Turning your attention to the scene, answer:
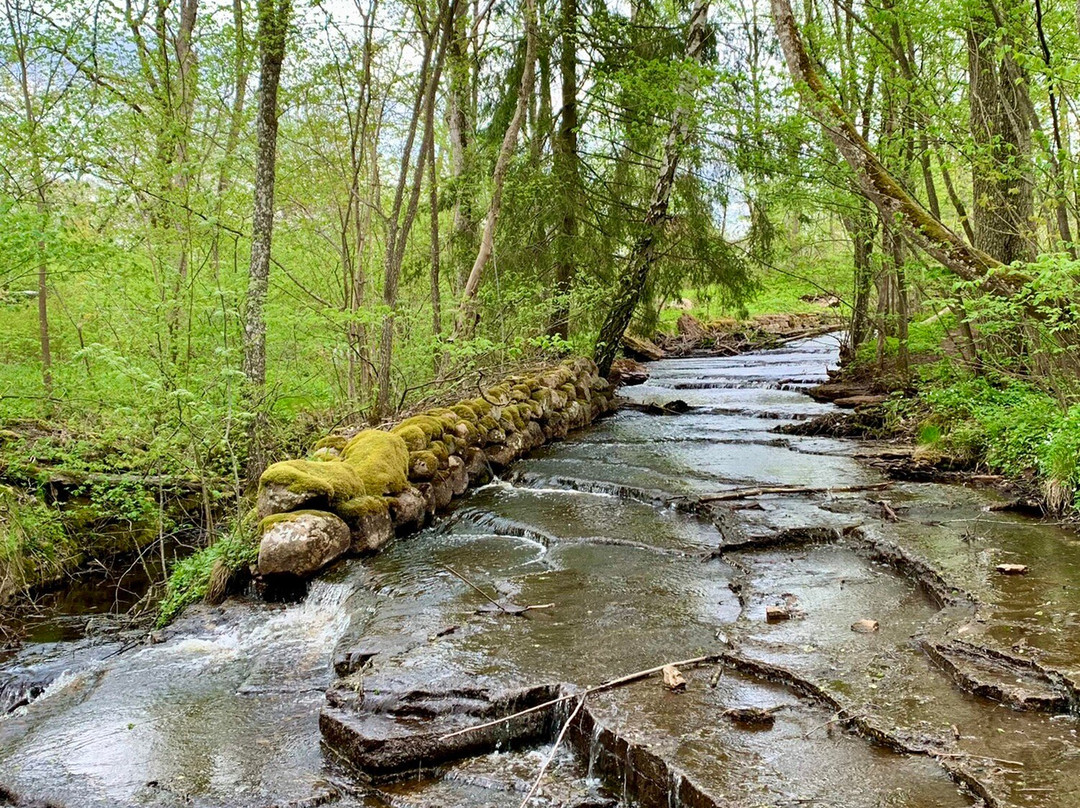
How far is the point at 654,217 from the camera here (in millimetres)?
12000

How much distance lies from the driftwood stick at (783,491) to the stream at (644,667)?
70 millimetres

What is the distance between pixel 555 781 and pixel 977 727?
1663 millimetres

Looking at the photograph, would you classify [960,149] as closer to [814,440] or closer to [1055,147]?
[1055,147]

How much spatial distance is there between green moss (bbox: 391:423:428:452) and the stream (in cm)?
94

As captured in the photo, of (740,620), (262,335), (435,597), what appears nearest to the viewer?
(740,620)

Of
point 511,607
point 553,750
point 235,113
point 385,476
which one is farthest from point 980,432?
point 235,113

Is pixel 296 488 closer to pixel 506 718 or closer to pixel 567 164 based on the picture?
pixel 506 718

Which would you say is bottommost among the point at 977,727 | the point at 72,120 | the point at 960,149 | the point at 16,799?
the point at 16,799

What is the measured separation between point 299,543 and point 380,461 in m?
1.33

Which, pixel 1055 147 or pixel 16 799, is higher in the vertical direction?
pixel 1055 147

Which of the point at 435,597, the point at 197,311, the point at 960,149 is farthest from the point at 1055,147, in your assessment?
the point at 197,311

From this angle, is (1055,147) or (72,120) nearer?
(1055,147)

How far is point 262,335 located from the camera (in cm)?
677

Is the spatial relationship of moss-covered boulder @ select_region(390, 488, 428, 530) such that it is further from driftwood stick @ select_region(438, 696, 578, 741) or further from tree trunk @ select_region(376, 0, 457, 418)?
driftwood stick @ select_region(438, 696, 578, 741)
